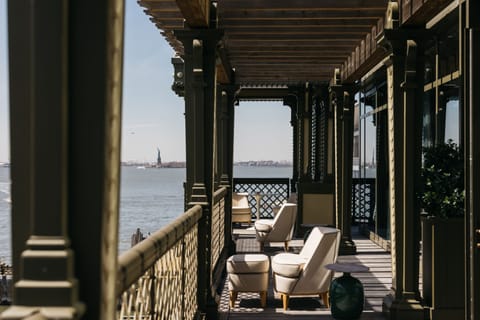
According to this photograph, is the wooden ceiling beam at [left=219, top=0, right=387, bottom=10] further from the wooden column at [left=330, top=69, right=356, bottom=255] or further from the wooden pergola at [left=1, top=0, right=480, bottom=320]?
the wooden column at [left=330, top=69, right=356, bottom=255]

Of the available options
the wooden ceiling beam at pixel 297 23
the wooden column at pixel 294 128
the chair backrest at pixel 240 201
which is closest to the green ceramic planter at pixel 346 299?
the wooden ceiling beam at pixel 297 23

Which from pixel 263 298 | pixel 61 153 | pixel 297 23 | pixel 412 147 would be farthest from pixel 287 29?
pixel 61 153

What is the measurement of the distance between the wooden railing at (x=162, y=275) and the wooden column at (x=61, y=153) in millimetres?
452

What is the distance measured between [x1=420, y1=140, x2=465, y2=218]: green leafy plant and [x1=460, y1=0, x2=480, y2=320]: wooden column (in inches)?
43.3

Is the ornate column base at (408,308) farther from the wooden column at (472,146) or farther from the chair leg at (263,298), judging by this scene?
the wooden column at (472,146)

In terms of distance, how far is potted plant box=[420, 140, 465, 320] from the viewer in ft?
14.3

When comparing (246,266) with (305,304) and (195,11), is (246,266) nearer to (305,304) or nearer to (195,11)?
(305,304)

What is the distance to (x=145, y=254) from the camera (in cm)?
238

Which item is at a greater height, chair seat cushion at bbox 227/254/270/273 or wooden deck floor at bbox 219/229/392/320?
chair seat cushion at bbox 227/254/270/273

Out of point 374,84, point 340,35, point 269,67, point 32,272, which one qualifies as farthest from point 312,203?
point 32,272

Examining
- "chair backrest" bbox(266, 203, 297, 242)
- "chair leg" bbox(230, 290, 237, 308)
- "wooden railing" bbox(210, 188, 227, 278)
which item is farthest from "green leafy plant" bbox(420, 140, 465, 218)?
"chair backrest" bbox(266, 203, 297, 242)

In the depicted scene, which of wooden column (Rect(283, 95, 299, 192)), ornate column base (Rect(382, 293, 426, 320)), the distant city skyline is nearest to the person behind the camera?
ornate column base (Rect(382, 293, 426, 320))

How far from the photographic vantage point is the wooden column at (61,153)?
4.70 ft

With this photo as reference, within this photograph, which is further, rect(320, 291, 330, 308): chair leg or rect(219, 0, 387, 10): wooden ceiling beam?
rect(320, 291, 330, 308): chair leg
